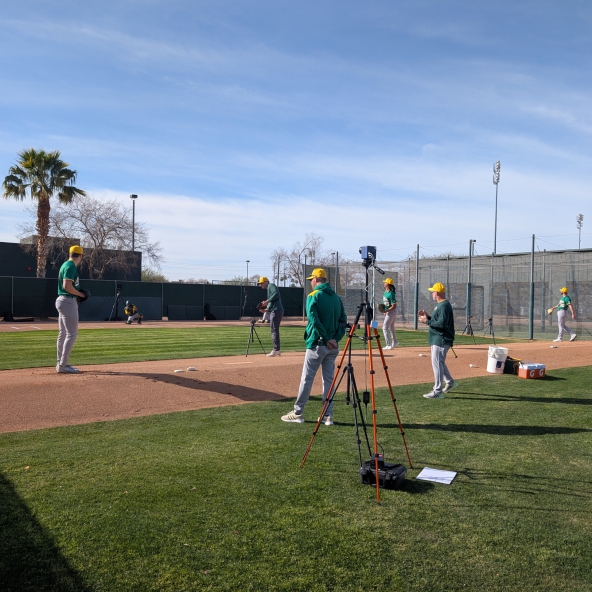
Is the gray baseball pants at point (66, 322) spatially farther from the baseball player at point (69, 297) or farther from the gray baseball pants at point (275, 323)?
the gray baseball pants at point (275, 323)

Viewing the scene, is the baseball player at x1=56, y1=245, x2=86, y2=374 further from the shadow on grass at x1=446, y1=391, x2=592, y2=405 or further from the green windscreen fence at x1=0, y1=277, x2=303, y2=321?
the green windscreen fence at x1=0, y1=277, x2=303, y2=321

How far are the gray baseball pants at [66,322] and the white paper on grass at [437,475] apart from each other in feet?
21.7

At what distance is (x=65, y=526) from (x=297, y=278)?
51.6 m

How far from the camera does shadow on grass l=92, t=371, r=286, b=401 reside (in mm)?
9102

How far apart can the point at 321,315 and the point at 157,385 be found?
3814 mm

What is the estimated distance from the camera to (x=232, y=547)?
12.6 ft

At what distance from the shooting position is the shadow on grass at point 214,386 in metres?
9.10

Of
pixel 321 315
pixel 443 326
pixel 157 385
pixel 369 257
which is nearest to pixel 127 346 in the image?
pixel 157 385

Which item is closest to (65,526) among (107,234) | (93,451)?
(93,451)

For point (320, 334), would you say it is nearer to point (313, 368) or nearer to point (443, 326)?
point (313, 368)

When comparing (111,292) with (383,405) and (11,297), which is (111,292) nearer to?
(11,297)

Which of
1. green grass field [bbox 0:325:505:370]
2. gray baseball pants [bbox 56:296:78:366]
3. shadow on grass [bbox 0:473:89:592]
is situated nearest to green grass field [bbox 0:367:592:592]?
shadow on grass [bbox 0:473:89:592]

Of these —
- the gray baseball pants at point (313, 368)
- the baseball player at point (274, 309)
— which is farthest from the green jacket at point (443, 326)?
the baseball player at point (274, 309)

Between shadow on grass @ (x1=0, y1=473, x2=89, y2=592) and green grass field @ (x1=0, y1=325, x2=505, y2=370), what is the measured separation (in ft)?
25.9
